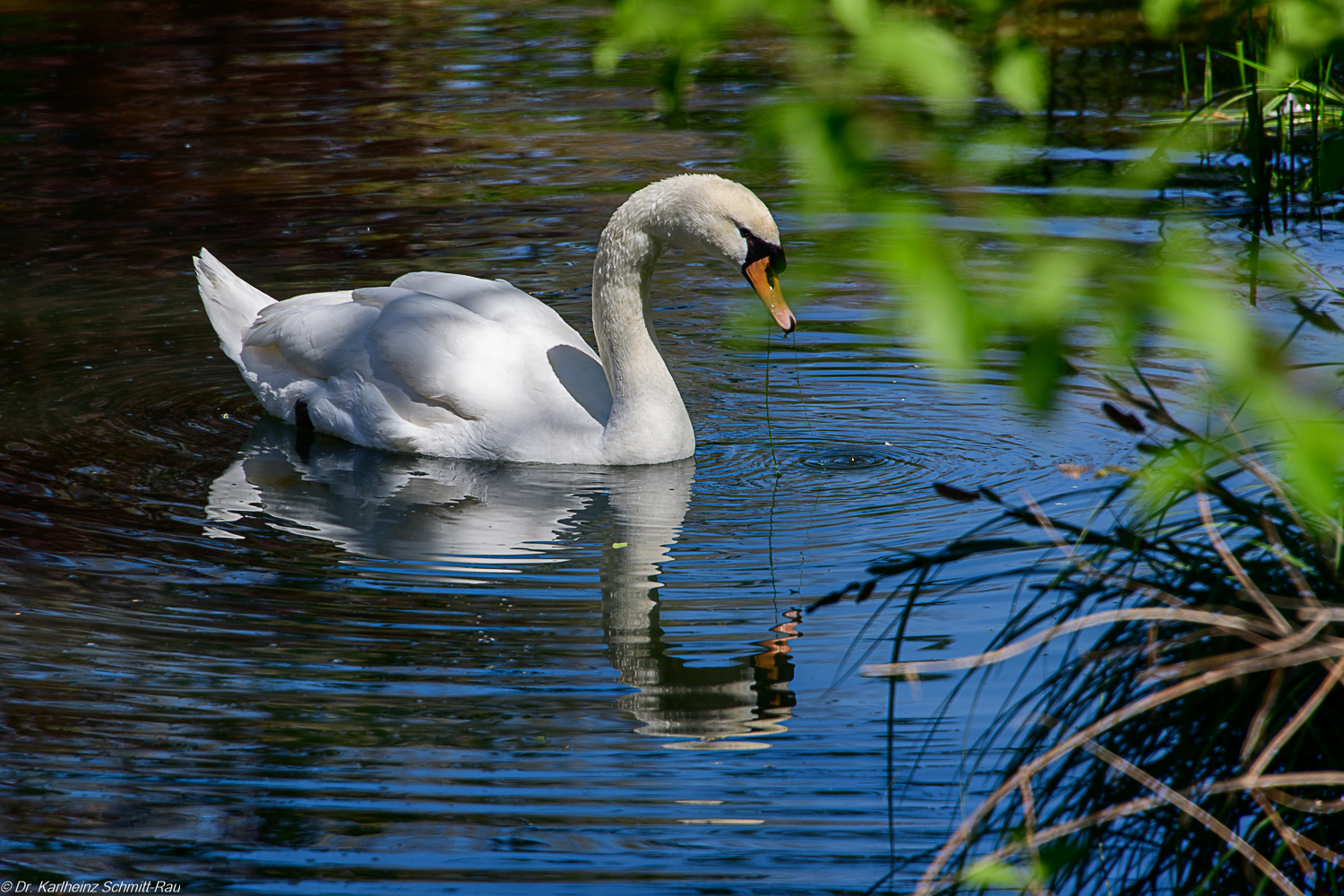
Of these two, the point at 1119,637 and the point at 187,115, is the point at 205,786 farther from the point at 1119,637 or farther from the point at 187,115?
the point at 187,115

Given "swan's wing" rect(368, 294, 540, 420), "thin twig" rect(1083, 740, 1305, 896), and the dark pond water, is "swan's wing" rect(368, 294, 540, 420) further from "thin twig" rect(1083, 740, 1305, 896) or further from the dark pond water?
"thin twig" rect(1083, 740, 1305, 896)

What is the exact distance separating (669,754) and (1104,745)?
1.37 m

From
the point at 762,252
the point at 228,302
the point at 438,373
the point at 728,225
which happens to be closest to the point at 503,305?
the point at 438,373

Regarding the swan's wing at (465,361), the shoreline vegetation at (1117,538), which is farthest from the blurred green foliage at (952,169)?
the swan's wing at (465,361)

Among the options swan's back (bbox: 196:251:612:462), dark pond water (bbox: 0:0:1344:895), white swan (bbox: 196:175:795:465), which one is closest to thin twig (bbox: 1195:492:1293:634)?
dark pond water (bbox: 0:0:1344:895)

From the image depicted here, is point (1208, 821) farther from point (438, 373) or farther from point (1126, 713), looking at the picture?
point (438, 373)

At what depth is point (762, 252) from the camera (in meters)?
5.96

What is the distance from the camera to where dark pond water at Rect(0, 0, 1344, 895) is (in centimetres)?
360

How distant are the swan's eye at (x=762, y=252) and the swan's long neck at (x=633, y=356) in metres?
0.51

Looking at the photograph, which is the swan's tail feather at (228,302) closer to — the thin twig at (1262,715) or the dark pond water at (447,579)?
the dark pond water at (447,579)

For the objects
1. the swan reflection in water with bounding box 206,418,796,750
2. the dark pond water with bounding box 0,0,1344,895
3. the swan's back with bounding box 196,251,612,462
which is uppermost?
the swan's back with bounding box 196,251,612,462

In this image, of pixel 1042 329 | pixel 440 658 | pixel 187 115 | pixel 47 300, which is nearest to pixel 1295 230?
pixel 440 658

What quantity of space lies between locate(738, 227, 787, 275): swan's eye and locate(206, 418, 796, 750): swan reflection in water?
95 cm

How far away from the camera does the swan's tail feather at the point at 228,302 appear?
289 inches
